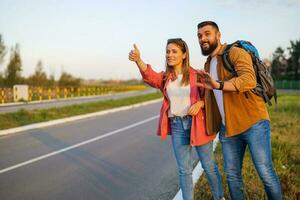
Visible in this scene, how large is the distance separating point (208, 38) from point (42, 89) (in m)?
45.7

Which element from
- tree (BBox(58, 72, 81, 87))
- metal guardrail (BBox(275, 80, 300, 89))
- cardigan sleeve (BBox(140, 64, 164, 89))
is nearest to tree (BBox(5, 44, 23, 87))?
tree (BBox(58, 72, 81, 87))

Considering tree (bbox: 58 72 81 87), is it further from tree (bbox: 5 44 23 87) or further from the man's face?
the man's face

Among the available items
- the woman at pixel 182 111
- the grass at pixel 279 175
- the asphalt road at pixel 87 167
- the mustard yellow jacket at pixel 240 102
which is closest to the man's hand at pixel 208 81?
the mustard yellow jacket at pixel 240 102

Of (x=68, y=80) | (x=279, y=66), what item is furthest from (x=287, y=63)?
(x=68, y=80)

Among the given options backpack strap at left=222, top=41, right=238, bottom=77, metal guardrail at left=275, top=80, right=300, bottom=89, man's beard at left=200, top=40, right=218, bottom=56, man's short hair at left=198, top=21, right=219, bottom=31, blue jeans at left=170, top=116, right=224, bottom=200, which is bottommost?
metal guardrail at left=275, top=80, right=300, bottom=89

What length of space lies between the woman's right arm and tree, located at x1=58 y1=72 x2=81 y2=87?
170 feet

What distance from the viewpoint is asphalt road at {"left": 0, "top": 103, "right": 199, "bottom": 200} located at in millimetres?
6598

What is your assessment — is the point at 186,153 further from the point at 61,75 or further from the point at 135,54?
the point at 61,75

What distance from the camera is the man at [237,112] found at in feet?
A: 14.0

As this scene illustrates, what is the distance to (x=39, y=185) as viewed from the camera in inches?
276

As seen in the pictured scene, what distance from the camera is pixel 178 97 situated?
202 inches

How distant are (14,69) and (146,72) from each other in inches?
1562

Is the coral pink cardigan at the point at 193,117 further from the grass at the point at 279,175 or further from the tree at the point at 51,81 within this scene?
the tree at the point at 51,81

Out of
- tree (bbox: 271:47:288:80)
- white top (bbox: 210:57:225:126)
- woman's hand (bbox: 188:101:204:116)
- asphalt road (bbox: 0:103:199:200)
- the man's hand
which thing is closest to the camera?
the man's hand
